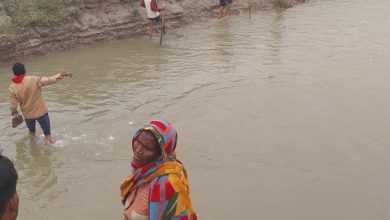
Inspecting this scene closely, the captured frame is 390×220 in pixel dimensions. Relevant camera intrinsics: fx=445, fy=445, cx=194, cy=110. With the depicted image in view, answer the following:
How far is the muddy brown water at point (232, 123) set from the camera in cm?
500

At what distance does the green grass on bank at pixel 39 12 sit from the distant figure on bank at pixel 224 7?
502 cm

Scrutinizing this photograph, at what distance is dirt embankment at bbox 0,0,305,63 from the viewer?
10781 millimetres

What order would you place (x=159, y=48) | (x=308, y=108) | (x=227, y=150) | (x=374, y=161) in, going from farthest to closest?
(x=159, y=48)
(x=308, y=108)
(x=227, y=150)
(x=374, y=161)

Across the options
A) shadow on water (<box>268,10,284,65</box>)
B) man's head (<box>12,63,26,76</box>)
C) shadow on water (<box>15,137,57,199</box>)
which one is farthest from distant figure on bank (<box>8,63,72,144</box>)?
shadow on water (<box>268,10,284,65</box>)

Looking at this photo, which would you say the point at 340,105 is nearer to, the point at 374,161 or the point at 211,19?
the point at 374,161

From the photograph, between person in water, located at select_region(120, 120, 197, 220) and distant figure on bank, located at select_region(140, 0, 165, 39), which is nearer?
person in water, located at select_region(120, 120, 197, 220)

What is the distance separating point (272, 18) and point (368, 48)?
4.90 m

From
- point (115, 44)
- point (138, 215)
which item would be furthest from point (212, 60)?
point (138, 215)

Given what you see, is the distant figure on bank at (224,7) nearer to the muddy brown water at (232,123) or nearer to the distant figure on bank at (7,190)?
the muddy brown water at (232,123)

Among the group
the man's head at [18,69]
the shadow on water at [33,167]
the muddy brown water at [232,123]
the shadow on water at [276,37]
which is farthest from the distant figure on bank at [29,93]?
the shadow on water at [276,37]

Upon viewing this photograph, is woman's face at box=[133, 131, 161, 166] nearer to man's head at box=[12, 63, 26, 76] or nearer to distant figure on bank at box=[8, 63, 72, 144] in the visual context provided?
distant figure on bank at box=[8, 63, 72, 144]

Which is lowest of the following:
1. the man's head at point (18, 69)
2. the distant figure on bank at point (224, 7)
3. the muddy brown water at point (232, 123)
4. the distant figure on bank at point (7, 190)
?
the muddy brown water at point (232, 123)

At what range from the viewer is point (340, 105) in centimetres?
738

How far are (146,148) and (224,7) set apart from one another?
1311 cm
